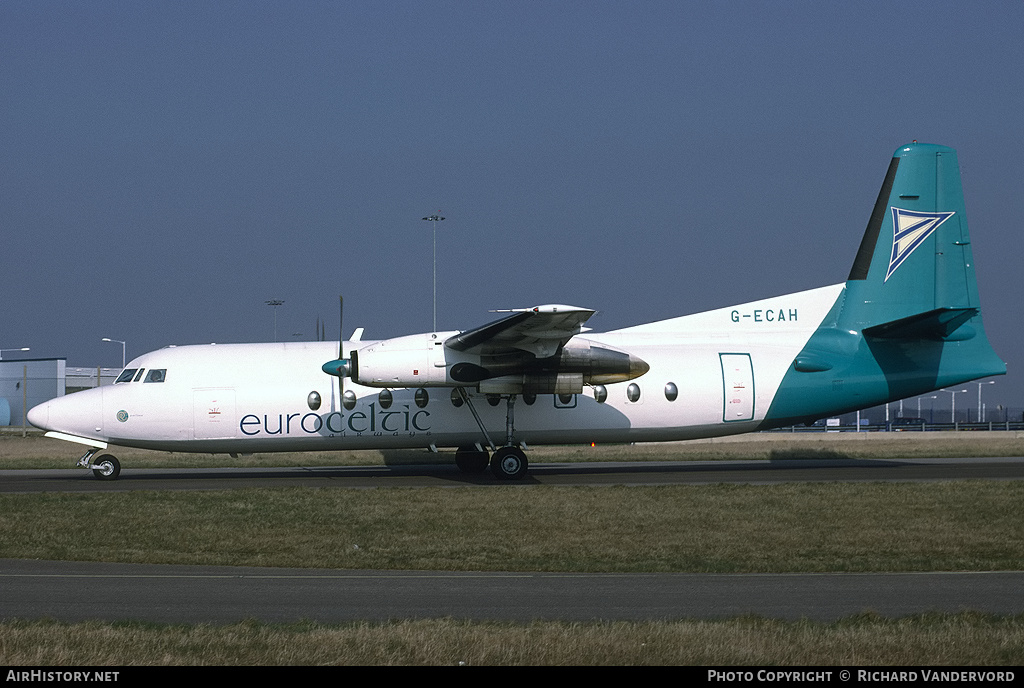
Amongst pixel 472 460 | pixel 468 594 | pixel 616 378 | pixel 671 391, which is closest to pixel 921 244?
pixel 671 391

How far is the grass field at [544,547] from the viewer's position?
24.2 ft

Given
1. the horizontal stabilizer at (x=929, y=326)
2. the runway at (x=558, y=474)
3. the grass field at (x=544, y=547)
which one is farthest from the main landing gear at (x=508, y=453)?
the horizontal stabilizer at (x=929, y=326)

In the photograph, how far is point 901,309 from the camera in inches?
987

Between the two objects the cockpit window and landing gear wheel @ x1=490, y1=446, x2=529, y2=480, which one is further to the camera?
the cockpit window

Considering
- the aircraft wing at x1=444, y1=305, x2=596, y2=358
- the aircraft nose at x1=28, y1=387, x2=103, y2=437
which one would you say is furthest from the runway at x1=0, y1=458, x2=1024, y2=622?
the aircraft nose at x1=28, y1=387, x2=103, y2=437

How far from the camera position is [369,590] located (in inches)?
416

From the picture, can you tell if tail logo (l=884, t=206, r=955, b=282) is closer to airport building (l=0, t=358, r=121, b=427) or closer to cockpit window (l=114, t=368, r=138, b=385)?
Answer: cockpit window (l=114, t=368, r=138, b=385)

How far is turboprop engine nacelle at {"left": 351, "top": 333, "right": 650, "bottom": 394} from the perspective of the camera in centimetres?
2125

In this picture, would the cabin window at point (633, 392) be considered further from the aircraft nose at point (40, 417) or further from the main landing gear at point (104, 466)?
the aircraft nose at point (40, 417)

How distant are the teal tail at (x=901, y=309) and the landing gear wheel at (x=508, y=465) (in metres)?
6.66

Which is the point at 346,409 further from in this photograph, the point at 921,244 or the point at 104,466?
the point at 921,244

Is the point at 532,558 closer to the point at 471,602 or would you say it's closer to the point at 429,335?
the point at 471,602

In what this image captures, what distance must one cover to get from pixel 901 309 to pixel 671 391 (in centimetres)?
683

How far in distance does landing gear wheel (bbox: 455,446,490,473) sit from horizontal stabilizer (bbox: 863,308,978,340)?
416 inches
